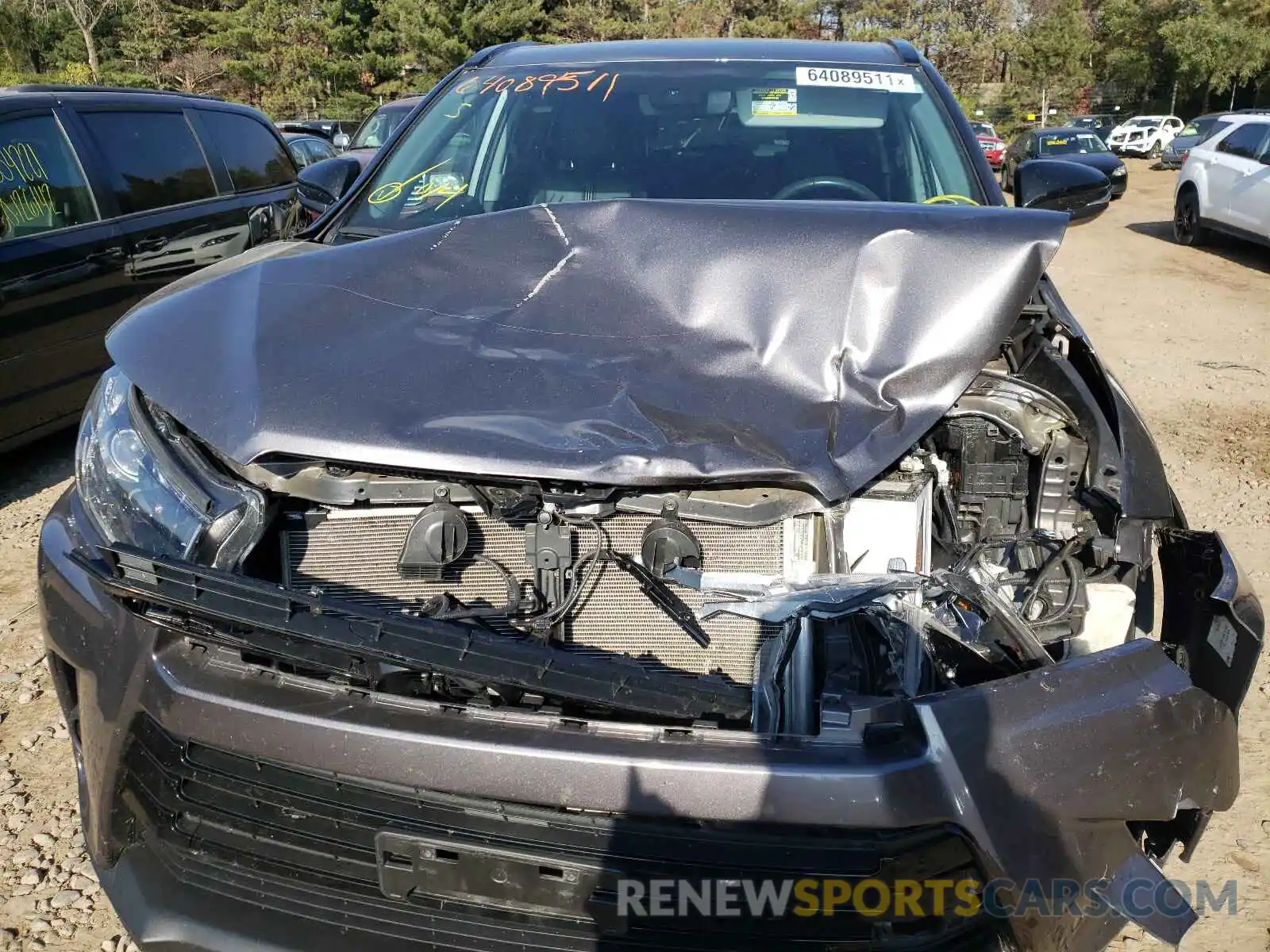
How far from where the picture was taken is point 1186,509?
173 inches

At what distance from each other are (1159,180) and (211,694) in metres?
26.1

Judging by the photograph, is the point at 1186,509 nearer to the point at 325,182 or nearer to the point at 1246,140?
the point at 325,182

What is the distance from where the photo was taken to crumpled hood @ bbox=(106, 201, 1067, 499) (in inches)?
64.6

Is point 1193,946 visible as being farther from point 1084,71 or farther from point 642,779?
point 1084,71

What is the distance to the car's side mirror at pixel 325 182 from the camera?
319 centimetres

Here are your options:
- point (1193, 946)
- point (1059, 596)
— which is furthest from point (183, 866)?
point (1193, 946)

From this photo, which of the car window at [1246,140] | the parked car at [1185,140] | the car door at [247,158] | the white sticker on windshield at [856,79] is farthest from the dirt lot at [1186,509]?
the parked car at [1185,140]

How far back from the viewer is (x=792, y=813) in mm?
1361

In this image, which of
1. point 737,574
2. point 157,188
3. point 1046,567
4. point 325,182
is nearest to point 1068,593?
point 1046,567

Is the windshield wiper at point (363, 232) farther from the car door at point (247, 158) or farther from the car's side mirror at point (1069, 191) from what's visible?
the car door at point (247, 158)

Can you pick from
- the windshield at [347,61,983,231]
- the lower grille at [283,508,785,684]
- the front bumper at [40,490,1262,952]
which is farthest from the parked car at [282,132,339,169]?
the front bumper at [40,490,1262,952]

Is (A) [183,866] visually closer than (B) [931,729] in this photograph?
No

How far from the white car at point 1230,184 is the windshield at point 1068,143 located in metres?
9.22

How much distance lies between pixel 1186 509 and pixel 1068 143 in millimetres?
19858
